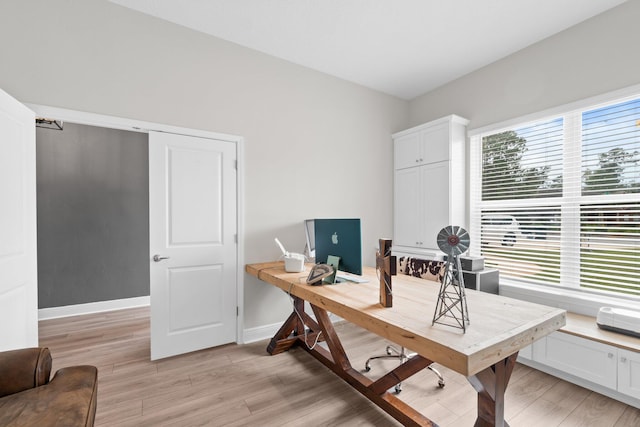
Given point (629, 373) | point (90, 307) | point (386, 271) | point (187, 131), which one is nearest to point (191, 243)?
point (187, 131)

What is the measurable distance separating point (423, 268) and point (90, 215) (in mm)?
4181

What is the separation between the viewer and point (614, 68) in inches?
94.3

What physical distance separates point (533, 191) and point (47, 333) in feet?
17.3

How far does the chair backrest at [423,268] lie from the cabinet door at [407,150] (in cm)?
155

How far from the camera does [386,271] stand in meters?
1.62

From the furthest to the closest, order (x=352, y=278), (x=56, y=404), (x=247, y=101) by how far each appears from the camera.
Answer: (x=247, y=101) < (x=352, y=278) < (x=56, y=404)

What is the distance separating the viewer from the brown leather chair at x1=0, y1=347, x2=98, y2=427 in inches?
42.0

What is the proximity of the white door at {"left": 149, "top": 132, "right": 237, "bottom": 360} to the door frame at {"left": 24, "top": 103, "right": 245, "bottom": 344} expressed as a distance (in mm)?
43

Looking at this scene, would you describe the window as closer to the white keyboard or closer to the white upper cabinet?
the white upper cabinet

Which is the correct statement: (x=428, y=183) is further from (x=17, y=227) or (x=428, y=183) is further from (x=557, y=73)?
(x=17, y=227)

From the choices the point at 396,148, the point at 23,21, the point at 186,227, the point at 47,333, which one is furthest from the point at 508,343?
the point at 47,333

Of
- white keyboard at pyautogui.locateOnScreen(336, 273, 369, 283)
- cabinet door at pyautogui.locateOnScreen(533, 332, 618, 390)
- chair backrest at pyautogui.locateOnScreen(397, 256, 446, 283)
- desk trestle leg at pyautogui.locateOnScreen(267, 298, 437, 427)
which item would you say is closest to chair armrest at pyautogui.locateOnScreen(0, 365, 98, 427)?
desk trestle leg at pyautogui.locateOnScreen(267, 298, 437, 427)

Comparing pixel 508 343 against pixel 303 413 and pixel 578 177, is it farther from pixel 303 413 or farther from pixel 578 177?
pixel 578 177

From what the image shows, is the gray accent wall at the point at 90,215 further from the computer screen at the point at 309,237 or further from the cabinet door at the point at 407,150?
the cabinet door at the point at 407,150
